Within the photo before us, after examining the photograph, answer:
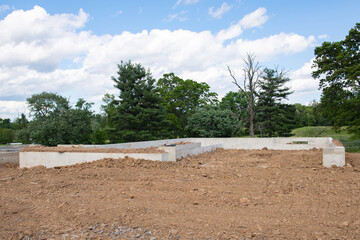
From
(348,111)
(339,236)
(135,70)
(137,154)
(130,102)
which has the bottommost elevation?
(339,236)

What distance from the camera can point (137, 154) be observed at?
1059 centimetres

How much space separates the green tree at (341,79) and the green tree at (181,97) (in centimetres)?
1674

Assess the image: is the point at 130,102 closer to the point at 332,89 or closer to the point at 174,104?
the point at 174,104

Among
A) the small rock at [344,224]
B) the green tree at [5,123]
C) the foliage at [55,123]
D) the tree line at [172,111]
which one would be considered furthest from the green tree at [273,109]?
the green tree at [5,123]

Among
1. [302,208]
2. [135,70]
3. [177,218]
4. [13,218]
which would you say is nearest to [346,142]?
[135,70]

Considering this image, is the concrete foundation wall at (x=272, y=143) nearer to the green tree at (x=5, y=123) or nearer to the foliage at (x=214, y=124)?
the foliage at (x=214, y=124)

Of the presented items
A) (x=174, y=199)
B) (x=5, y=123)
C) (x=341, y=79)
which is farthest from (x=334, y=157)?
(x=5, y=123)

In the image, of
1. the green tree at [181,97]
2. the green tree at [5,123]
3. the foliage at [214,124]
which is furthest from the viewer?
the green tree at [5,123]

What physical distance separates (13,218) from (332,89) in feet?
68.3

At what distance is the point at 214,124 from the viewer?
2783cm

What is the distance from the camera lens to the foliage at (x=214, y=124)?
27.5 metres

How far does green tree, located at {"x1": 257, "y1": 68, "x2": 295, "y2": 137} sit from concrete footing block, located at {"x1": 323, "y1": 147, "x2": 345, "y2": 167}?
20191mm

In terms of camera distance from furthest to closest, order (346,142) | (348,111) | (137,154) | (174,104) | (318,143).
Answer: (174,104) → (346,142) → (348,111) → (318,143) → (137,154)

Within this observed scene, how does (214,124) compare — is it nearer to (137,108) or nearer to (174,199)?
(137,108)
